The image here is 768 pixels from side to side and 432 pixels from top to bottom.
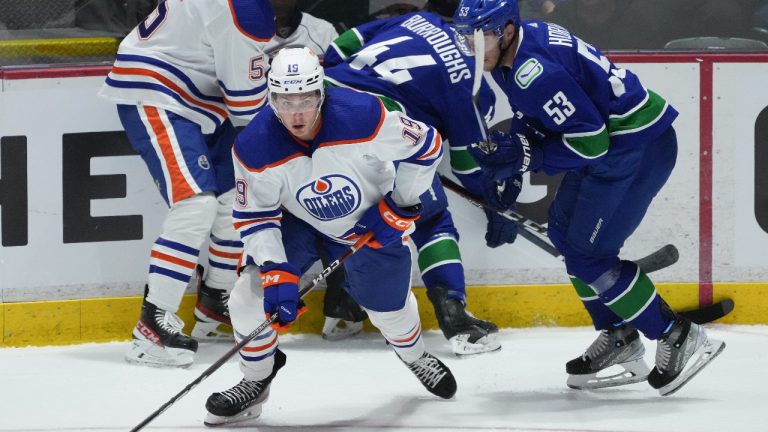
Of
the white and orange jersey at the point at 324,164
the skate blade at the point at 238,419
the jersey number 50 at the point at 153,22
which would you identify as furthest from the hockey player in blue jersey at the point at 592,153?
the jersey number 50 at the point at 153,22

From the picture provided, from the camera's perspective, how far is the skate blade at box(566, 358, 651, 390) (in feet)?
12.7

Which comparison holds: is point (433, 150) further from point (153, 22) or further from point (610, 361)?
point (153, 22)

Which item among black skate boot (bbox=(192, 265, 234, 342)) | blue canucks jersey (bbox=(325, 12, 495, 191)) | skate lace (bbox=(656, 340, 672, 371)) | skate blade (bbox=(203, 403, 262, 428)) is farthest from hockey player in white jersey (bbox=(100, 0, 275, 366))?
skate lace (bbox=(656, 340, 672, 371))

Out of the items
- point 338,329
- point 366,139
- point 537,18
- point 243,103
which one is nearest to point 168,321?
point 338,329

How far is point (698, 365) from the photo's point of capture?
3.70m

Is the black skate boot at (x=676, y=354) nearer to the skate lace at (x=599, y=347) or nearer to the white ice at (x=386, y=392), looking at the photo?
the white ice at (x=386, y=392)

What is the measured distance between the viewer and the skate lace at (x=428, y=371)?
3.67 metres

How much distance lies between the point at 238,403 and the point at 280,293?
1.37 ft

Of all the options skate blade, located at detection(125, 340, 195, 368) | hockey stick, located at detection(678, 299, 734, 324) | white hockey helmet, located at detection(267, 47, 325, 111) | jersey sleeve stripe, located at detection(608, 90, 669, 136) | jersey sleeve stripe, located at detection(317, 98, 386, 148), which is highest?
white hockey helmet, located at detection(267, 47, 325, 111)

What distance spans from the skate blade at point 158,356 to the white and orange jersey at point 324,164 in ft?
2.87

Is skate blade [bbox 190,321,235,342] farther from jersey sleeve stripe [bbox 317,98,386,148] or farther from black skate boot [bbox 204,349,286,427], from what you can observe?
jersey sleeve stripe [bbox 317,98,386,148]

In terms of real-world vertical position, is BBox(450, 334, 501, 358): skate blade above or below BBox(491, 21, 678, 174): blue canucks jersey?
below

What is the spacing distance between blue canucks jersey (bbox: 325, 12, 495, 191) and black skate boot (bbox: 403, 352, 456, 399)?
0.87 metres

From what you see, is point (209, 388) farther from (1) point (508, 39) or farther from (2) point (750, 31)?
(2) point (750, 31)
